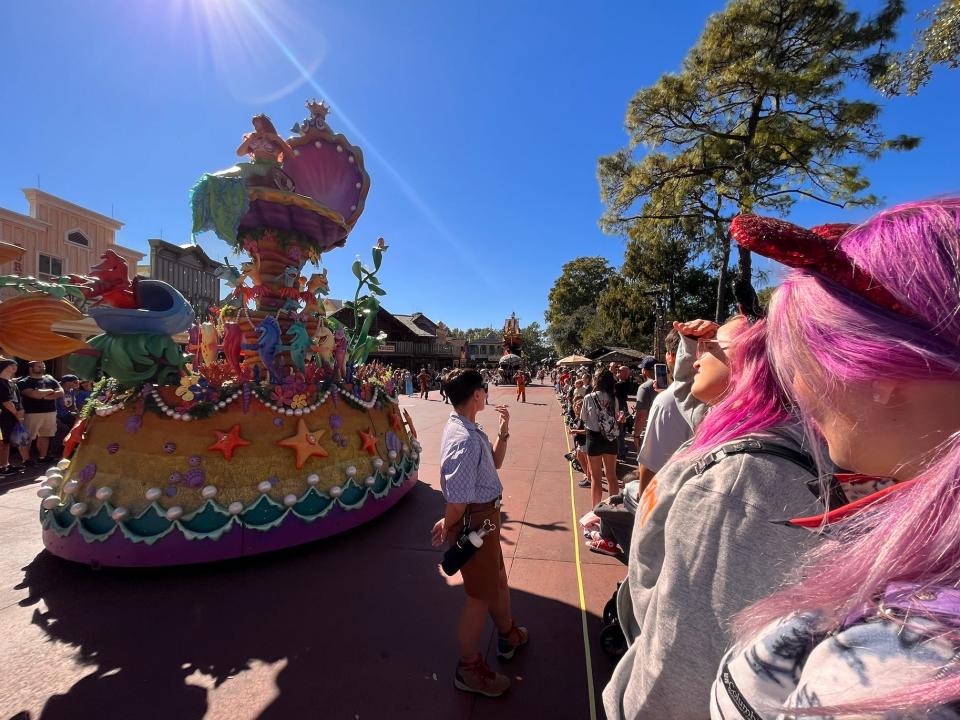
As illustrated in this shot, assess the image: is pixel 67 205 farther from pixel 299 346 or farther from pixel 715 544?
pixel 715 544

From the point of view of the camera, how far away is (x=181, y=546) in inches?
139

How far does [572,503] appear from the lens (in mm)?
5523

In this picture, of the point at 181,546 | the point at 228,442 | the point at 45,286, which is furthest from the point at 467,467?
the point at 45,286

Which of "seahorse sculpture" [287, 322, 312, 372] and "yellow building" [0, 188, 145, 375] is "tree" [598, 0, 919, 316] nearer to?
"seahorse sculpture" [287, 322, 312, 372]

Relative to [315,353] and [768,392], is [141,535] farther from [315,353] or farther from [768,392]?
[768,392]

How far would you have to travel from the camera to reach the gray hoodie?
0.83 m

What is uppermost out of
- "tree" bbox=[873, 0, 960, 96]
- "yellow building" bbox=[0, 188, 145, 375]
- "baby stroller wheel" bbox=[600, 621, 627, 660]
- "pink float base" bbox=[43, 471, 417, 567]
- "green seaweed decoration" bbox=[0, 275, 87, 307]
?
"yellow building" bbox=[0, 188, 145, 375]

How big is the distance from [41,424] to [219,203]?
6.29 m

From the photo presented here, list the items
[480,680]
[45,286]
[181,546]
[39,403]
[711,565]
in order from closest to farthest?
[711,565], [480,680], [45,286], [181,546], [39,403]

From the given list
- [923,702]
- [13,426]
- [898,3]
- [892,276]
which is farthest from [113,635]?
[898,3]

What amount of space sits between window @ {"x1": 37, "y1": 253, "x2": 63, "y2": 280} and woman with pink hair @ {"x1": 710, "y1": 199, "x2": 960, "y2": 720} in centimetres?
2015

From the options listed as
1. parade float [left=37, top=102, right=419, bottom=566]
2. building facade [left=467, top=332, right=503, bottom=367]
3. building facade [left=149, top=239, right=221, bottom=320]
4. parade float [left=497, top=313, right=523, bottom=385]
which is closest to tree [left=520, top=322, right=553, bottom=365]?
building facade [left=467, top=332, right=503, bottom=367]

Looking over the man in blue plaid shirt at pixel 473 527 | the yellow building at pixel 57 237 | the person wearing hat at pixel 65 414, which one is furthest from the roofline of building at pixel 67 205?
the man in blue plaid shirt at pixel 473 527

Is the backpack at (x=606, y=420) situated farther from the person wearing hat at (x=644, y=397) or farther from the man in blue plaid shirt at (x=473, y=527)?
the man in blue plaid shirt at (x=473, y=527)
